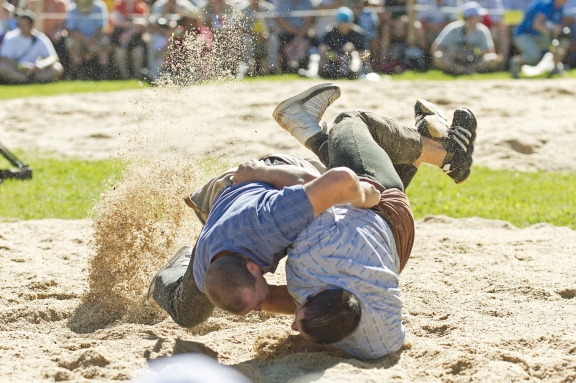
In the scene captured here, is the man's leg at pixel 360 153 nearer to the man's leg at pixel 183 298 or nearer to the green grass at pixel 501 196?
the man's leg at pixel 183 298

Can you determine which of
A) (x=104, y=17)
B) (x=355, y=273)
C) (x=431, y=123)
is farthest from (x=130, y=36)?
(x=355, y=273)

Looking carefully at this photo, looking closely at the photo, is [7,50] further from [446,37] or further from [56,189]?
[446,37]

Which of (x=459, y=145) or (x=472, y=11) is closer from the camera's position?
(x=459, y=145)

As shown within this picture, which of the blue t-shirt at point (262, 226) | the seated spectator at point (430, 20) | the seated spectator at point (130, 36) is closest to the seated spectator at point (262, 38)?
the seated spectator at point (130, 36)

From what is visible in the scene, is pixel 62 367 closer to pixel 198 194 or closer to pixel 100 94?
pixel 198 194

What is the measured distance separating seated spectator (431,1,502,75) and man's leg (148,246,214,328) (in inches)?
427

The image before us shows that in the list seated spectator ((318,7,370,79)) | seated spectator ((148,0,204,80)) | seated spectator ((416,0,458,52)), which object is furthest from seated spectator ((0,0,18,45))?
seated spectator ((416,0,458,52))

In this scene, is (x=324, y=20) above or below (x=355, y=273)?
above

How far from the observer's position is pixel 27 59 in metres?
14.7

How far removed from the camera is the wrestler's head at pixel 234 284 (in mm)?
3346

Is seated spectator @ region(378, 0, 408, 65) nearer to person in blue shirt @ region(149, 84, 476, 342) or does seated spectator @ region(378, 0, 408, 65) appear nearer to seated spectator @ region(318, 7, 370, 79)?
seated spectator @ region(318, 7, 370, 79)

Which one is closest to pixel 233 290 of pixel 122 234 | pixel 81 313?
pixel 81 313

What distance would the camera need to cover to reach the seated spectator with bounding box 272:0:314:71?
1430 cm

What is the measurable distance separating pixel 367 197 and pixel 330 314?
0.63 meters
